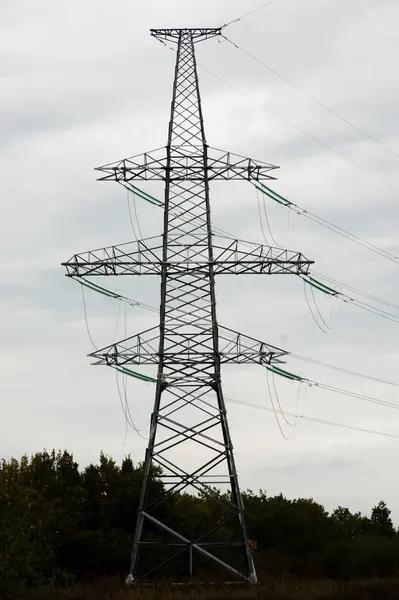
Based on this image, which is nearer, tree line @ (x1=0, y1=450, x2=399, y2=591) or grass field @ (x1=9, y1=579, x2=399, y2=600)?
grass field @ (x1=9, y1=579, x2=399, y2=600)

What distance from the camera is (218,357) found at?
135 ft

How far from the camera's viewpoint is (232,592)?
37.8m

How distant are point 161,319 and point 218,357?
2.34 m

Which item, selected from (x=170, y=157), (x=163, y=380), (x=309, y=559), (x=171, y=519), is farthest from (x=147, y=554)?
(x=170, y=157)

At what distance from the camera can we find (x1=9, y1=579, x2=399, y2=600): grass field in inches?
1454

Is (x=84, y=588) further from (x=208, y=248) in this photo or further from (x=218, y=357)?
(x=208, y=248)

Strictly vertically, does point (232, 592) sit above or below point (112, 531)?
below

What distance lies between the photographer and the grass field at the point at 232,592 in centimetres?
3694

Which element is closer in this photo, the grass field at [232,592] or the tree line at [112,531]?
the grass field at [232,592]

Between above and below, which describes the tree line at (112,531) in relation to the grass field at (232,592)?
above

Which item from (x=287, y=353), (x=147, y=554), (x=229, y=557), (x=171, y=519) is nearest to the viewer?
(x=287, y=353)

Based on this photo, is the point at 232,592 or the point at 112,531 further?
the point at 112,531

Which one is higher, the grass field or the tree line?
the tree line

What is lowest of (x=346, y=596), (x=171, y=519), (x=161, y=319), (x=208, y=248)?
(x=346, y=596)
